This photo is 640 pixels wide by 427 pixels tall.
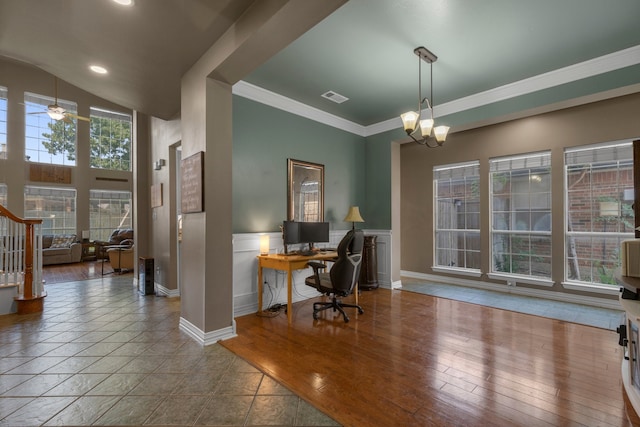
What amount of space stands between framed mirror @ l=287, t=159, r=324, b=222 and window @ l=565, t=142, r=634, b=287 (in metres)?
3.58

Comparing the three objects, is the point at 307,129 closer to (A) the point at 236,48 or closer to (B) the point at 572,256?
(A) the point at 236,48

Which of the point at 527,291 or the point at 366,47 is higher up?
the point at 366,47

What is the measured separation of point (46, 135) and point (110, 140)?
5.06 feet

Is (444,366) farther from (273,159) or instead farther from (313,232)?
(273,159)

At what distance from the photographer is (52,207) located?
332 inches

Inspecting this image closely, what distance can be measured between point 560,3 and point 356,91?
7.34 ft

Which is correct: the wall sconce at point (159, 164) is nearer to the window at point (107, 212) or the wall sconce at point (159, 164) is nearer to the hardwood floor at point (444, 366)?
the hardwood floor at point (444, 366)

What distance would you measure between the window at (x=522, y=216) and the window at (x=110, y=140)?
10684 millimetres

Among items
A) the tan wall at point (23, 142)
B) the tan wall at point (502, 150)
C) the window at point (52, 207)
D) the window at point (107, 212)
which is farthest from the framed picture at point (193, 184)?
the window at point (107, 212)

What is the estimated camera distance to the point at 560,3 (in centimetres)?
243

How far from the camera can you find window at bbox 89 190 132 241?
9117mm

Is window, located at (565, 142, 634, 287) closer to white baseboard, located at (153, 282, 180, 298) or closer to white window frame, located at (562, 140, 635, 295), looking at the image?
white window frame, located at (562, 140, 635, 295)

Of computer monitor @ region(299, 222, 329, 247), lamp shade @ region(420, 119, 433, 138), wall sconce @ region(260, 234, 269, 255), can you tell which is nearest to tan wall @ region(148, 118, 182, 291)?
wall sconce @ region(260, 234, 269, 255)

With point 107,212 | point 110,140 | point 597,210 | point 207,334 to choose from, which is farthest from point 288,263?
point 110,140
